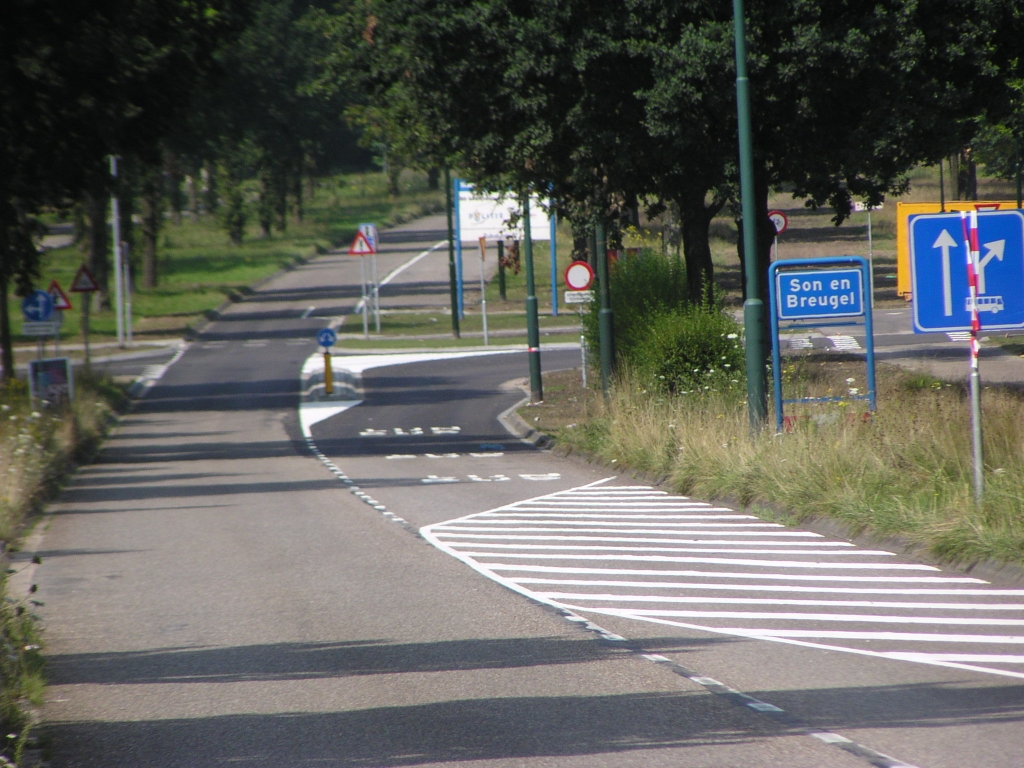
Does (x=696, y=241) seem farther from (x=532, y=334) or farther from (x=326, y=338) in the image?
(x=326, y=338)

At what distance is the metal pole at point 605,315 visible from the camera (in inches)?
909

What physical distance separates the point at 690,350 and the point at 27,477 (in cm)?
1019

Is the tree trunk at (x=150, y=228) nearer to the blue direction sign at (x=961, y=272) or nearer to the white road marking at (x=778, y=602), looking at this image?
the blue direction sign at (x=961, y=272)

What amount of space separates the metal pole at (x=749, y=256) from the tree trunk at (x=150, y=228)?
40.9 m

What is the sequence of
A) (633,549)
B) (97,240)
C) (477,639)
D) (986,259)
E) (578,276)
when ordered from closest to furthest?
(477,639), (986,259), (633,549), (578,276), (97,240)

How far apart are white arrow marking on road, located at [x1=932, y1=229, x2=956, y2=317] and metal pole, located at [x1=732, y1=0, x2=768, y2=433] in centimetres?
424

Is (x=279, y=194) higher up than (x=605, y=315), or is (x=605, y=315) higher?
(x=279, y=194)

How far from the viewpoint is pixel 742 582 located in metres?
9.62

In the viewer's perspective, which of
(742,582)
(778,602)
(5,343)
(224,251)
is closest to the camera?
(778,602)

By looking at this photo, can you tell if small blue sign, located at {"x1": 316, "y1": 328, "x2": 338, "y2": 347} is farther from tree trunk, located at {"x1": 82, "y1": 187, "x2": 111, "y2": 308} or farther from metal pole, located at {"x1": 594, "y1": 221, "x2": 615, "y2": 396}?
tree trunk, located at {"x1": 82, "y1": 187, "x2": 111, "y2": 308}

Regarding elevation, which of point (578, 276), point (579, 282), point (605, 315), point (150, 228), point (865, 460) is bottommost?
point (865, 460)

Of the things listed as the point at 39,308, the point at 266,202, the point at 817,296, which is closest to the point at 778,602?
the point at 817,296

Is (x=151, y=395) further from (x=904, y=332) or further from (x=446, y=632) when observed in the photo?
(x=446, y=632)

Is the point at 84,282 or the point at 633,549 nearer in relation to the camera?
the point at 633,549
